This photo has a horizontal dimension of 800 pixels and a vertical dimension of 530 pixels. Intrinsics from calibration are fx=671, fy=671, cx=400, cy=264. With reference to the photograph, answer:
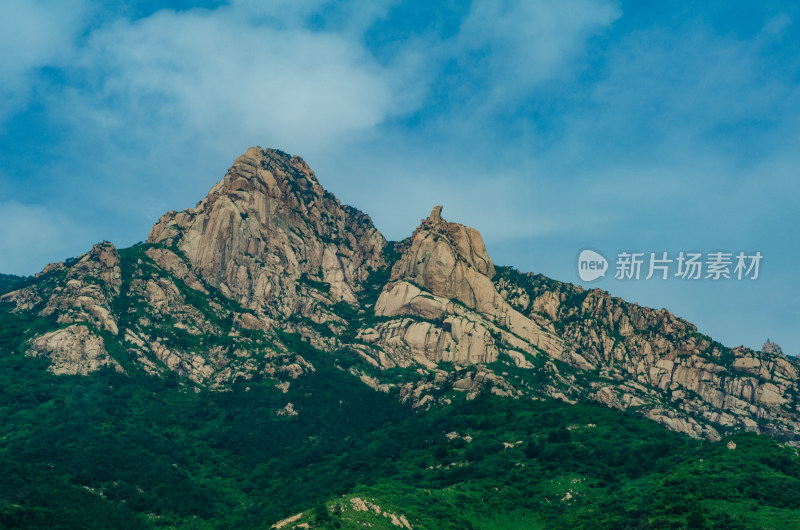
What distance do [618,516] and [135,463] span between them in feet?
417

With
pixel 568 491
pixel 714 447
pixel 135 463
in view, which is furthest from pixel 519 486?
pixel 135 463

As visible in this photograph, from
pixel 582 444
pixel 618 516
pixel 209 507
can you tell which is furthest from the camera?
pixel 582 444

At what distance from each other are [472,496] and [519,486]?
1374cm

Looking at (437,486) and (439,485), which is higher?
(439,485)

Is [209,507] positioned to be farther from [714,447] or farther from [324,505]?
[714,447]

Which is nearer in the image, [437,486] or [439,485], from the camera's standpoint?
[437,486]

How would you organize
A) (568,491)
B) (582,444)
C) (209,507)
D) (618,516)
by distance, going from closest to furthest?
(618,516)
(568,491)
(209,507)
(582,444)

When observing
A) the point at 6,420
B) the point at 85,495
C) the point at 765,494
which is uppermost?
the point at 765,494

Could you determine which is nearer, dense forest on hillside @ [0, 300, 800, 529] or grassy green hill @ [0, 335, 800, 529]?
grassy green hill @ [0, 335, 800, 529]

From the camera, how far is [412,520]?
143375mm

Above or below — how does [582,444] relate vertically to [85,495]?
above

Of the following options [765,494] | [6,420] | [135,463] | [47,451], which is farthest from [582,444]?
[6,420]

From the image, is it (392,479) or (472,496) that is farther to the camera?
(392,479)

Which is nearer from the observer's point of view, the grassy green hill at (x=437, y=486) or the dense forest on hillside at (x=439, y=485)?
the grassy green hill at (x=437, y=486)
